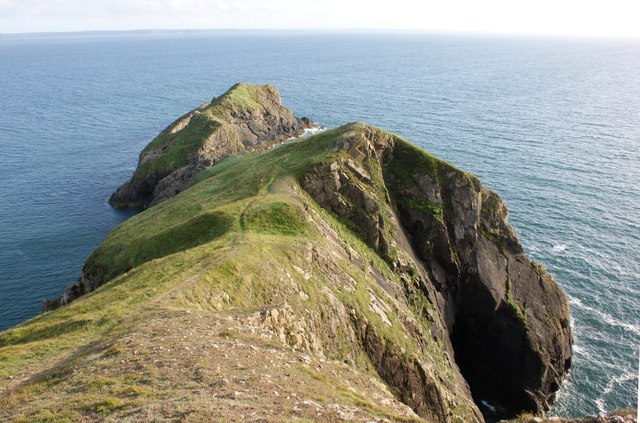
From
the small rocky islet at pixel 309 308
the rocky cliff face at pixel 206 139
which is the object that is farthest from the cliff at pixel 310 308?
the rocky cliff face at pixel 206 139

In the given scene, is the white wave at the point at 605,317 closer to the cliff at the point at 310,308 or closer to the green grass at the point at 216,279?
the cliff at the point at 310,308

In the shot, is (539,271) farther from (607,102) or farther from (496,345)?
(607,102)

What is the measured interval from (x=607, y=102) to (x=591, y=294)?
466 feet

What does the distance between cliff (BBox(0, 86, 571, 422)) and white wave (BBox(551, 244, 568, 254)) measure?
57.4ft

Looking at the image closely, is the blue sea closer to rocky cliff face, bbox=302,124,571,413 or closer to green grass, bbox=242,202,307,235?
rocky cliff face, bbox=302,124,571,413

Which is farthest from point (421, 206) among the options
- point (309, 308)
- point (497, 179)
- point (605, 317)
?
point (497, 179)

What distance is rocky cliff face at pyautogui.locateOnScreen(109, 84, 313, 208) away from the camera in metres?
99.2

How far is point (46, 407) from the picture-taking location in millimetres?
21062

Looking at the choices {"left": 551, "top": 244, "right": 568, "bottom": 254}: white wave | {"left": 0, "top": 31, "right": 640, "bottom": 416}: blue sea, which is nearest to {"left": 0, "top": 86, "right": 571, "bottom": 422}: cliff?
{"left": 0, "top": 31, "right": 640, "bottom": 416}: blue sea

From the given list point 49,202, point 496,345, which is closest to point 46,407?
point 496,345

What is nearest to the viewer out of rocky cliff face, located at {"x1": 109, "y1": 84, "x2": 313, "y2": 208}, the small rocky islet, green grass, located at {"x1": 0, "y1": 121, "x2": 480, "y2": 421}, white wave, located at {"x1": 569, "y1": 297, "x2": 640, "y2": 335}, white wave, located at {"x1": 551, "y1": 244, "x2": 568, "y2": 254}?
the small rocky islet

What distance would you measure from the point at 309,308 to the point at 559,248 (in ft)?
195

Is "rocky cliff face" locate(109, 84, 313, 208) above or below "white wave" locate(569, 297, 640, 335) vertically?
above

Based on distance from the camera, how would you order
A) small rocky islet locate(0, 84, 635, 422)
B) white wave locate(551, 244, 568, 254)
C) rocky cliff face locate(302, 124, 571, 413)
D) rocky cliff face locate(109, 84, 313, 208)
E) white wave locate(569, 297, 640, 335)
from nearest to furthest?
small rocky islet locate(0, 84, 635, 422), rocky cliff face locate(302, 124, 571, 413), white wave locate(569, 297, 640, 335), white wave locate(551, 244, 568, 254), rocky cliff face locate(109, 84, 313, 208)
